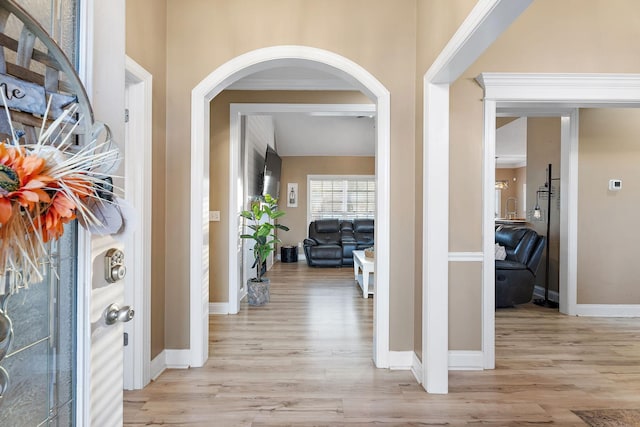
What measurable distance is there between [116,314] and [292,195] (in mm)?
8203

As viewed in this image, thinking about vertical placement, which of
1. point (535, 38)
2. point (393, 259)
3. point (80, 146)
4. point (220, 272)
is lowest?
point (220, 272)

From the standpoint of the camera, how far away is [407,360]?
274cm

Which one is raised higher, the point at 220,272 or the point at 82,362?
the point at 82,362

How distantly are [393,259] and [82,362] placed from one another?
7.33 feet

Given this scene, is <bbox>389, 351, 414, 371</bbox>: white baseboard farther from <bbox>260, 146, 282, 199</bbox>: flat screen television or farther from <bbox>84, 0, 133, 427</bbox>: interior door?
<bbox>260, 146, 282, 199</bbox>: flat screen television

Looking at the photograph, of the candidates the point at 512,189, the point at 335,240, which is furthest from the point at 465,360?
the point at 512,189

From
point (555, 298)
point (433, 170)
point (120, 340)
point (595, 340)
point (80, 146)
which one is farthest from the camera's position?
point (555, 298)

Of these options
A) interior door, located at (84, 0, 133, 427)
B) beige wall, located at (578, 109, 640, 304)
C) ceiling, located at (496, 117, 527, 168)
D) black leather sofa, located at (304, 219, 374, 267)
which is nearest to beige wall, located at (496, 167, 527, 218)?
ceiling, located at (496, 117, 527, 168)

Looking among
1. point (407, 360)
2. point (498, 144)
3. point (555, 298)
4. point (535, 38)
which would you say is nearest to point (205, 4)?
point (535, 38)

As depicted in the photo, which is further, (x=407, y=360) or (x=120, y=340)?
(x=407, y=360)

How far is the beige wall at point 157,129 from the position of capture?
244cm

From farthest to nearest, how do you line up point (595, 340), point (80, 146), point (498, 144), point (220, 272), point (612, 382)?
point (498, 144) < point (220, 272) < point (595, 340) < point (612, 382) < point (80, 146)

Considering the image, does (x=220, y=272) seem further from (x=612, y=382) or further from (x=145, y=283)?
(x=612, y=382)

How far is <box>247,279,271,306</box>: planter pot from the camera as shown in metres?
4.59
